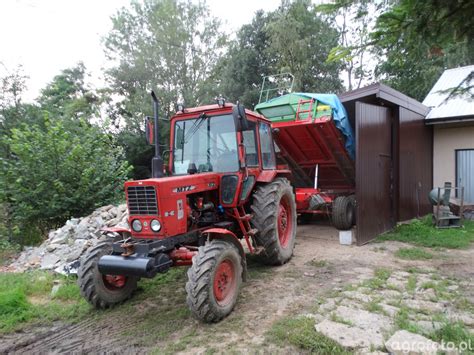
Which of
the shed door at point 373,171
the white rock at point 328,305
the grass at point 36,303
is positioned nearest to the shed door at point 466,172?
the shed door at point 373,171

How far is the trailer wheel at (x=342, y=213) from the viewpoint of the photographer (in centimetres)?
755

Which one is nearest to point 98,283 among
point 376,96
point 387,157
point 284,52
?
point 376,96

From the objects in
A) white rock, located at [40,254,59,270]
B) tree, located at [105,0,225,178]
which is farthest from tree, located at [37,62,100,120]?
white rock, located at [40,254,59,270]

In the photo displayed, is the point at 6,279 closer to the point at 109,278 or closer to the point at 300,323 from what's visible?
the point at 109,278

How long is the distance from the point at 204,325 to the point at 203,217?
1.41 metres

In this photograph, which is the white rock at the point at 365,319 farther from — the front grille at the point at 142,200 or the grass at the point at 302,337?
the front grille at the point at 142,200

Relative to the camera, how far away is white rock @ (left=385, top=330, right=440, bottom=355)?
283 cm

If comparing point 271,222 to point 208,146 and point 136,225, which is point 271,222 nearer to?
point 208,146

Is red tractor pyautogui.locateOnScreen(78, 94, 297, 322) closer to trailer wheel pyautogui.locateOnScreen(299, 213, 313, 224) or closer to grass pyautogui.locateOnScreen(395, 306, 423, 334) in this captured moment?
grass pyautogui.locateOnScreen(395, 306, 423, 334)

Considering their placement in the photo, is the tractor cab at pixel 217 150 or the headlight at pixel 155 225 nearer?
the headlight at pixel 155 225

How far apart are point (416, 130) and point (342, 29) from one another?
12.6m

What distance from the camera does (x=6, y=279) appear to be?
17.3 ft

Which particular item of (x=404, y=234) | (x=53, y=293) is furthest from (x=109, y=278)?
(x=404, y=234)

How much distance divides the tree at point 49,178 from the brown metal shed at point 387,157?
5941 mm
